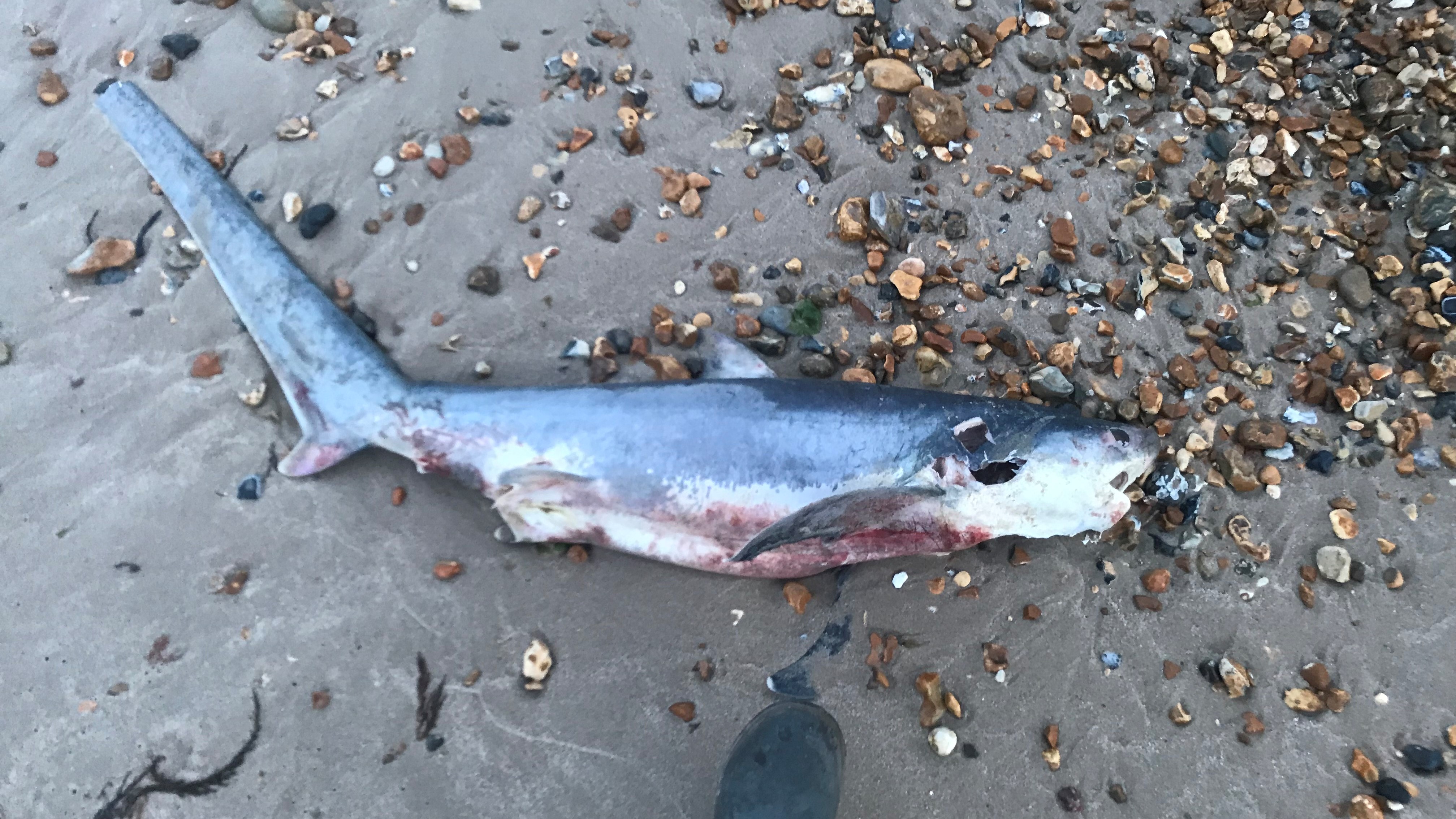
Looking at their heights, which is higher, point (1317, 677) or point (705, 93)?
point (705, 93)

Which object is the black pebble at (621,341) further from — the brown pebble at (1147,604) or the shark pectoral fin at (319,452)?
the brown pebble at (1147,604)

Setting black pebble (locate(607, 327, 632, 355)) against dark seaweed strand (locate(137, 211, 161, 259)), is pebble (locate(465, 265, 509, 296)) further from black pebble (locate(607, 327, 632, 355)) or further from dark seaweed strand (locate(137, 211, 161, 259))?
dark seaweed strand (locate(137, 211, 161, 259))

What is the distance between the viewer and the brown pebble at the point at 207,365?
2.90m

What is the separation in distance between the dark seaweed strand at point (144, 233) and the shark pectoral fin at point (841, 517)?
2.87 meters

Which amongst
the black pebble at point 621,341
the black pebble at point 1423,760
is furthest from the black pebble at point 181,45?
the black pebble at point 1423,760

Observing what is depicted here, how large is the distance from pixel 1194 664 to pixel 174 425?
4.11m

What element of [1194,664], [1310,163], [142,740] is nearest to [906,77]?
[1310,163]

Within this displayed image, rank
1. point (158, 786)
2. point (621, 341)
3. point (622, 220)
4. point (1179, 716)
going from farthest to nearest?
point (622, 220) → point (621, 341) → point (1179, 716) → point (158, 786)

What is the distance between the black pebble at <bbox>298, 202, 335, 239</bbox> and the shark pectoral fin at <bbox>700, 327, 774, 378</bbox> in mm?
1795

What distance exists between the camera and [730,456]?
258 centimetres

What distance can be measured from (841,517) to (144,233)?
127 inches

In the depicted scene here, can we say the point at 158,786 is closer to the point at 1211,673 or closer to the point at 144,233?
the point at 144,233

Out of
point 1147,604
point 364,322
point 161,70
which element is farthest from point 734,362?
point 161,70

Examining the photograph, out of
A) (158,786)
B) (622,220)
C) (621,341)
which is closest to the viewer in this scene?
(158,786)
